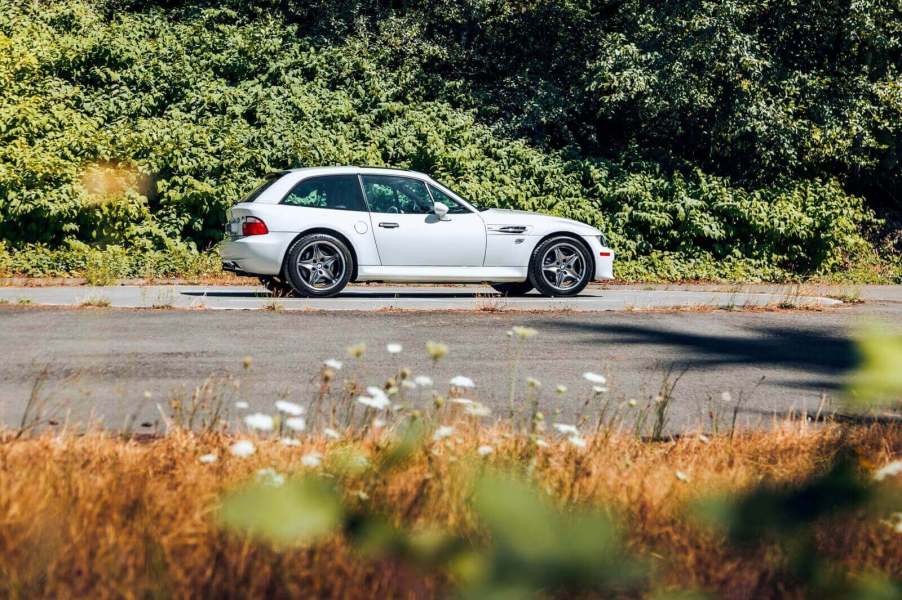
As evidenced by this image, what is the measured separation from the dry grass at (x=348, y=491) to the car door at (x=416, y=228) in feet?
27.8

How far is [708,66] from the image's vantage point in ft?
67.2

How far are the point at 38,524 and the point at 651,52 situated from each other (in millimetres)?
19238

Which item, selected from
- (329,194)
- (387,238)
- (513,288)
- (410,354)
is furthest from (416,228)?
(410,354)

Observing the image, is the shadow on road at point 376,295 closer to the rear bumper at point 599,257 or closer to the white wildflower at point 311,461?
the rear bumper at point 599,257

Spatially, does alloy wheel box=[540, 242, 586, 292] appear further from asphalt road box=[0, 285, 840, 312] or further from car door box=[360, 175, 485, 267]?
car door box=[360, 175, 485, 267]

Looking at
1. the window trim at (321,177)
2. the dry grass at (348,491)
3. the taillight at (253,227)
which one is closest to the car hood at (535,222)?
the window trim at (321,177)

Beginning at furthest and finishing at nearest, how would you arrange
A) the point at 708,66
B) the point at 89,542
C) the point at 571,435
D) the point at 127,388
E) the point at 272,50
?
the point at 272,50, the point at 708,66, the point at 127,388, the point at 571,435, the point at 89,542

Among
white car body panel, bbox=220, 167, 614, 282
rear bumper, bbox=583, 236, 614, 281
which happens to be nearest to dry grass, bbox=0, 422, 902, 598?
white car body panel, bbox=220, 167, 614, 282

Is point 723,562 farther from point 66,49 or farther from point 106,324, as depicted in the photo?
point 66,49

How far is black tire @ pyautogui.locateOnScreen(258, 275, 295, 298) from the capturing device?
13.6 metres

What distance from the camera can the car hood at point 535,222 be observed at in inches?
548

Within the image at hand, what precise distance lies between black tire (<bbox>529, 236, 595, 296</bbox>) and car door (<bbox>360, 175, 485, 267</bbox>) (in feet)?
2.51

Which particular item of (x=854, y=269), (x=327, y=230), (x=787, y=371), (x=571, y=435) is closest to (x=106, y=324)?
(x=327, y=230)

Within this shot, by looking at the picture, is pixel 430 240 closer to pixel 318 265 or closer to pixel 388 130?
pixel 318 265
